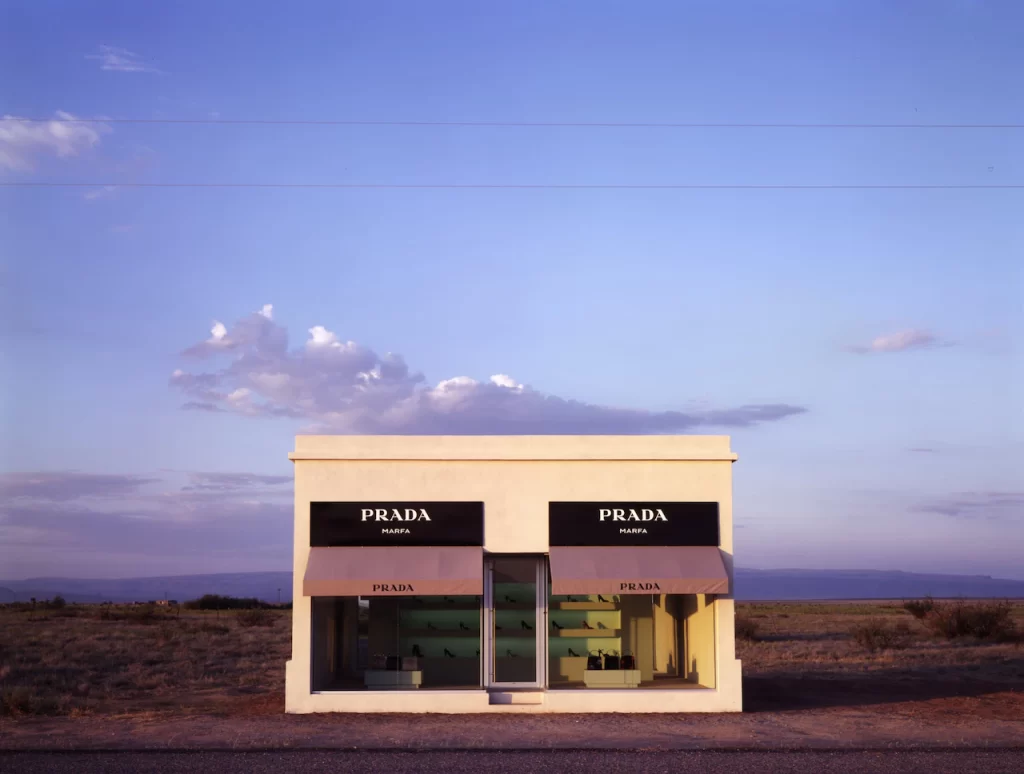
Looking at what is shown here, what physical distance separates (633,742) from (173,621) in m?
42.6

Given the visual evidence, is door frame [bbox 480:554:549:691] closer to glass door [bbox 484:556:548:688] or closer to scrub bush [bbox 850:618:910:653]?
glass door [bbox 484:556:548:688]

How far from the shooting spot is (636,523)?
19438 millimetres

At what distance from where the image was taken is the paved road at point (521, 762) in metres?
13.7

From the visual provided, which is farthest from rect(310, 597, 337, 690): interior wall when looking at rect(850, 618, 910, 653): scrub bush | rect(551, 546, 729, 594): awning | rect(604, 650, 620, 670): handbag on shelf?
rect(850, 618, 910, 653): scrub bush

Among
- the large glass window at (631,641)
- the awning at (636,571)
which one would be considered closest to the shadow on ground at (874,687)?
the large glass window at (631,641)

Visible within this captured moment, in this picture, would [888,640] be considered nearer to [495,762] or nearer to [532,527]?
[532,527]

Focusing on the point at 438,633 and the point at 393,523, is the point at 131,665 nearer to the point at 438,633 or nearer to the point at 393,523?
the point at 438,633

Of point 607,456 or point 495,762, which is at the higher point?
point 607,456

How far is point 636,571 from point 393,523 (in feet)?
14.6

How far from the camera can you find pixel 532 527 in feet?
63.1

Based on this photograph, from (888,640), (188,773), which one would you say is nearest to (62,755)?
(188,773)

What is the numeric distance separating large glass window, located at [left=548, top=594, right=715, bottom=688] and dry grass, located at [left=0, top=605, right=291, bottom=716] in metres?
7.05

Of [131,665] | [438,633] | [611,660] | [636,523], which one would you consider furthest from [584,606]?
[131,665]

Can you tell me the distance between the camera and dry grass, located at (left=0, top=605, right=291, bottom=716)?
74.0ft
